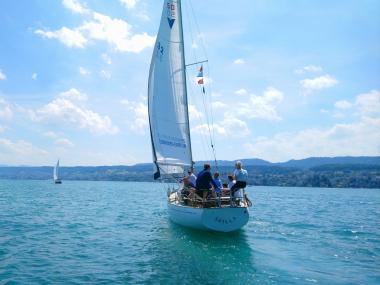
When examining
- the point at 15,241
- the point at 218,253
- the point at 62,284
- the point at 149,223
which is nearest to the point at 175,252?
the point at 218,253

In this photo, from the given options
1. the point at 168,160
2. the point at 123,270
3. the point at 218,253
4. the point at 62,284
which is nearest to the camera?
the point at 62,284

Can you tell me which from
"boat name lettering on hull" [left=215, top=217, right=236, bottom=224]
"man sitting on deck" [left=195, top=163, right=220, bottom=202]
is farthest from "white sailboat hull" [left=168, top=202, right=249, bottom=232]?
"man sitting on deck" [left=195, top=163, right=220, bottom=202]

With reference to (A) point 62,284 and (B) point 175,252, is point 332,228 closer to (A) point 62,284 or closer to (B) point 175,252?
(B) point 175,252

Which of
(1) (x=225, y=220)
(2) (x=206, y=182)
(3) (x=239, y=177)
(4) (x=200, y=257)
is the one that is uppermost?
(3) (x=239, y=177)

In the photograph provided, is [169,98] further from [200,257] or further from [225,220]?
[200,257]

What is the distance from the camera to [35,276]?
11.3 metres

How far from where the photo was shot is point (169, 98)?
23.0 meters

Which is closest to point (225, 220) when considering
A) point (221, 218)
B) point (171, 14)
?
point (221, 218)

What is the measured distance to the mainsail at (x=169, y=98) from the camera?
2292 cm

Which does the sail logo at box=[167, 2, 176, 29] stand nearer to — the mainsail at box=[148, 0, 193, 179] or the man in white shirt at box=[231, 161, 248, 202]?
the mainsail at box=[148, 0, 193, 179]

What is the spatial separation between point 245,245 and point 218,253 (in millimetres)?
2225

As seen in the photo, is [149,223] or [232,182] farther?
[149,223]

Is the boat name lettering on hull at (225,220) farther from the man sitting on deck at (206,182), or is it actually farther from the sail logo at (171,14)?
the sail logo at (171,14)

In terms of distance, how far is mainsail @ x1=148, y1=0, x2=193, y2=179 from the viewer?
2292cm
